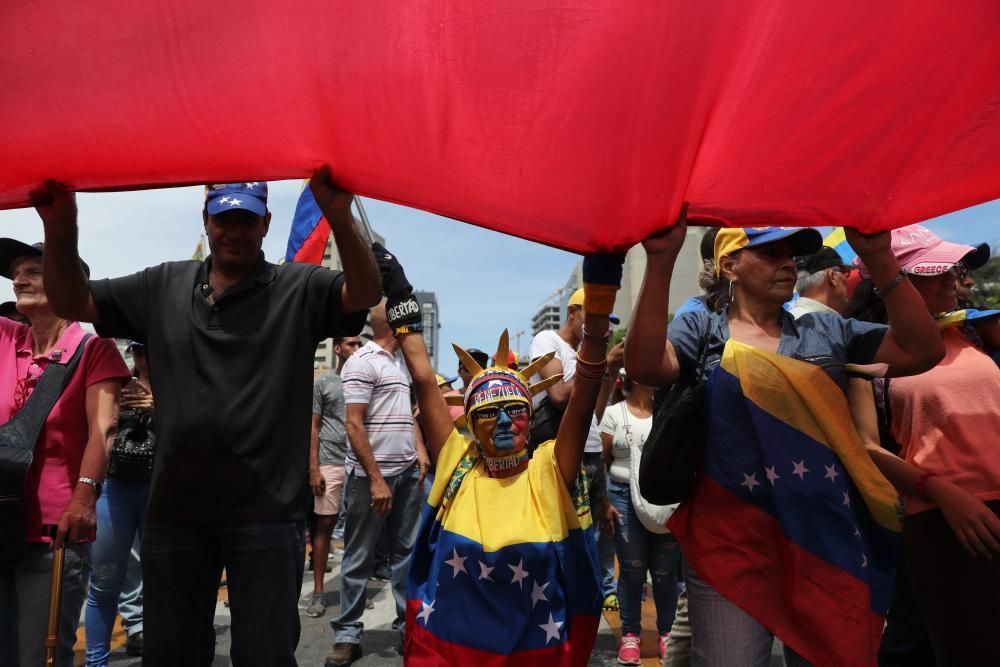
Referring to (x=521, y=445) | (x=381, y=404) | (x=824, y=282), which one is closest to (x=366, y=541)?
(x=381, y=404)

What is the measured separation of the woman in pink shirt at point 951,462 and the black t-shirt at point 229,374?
6.42 feet

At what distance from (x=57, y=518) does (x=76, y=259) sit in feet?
3.59

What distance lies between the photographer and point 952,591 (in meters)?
3.09

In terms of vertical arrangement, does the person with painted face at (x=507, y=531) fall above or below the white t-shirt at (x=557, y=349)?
below

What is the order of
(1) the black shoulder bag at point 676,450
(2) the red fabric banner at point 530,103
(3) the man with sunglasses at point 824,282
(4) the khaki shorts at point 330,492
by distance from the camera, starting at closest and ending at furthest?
1. (2) the red fabric banner at point 530,103
2. (1) the black shoulder bag at point 676,450
3. (3) the man with sunglasses at point 824,282
4. (4) the khaki shorts at point 330,492

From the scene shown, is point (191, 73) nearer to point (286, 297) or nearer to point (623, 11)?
point (286, 297)

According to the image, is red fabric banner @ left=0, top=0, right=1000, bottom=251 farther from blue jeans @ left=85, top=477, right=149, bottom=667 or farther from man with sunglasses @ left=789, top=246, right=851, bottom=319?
blue jeans @ left=85, top=477, right=149, bottom=667

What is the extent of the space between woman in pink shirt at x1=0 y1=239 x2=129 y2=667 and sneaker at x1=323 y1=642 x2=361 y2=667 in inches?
74.7

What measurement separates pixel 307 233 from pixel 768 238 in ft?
8.18

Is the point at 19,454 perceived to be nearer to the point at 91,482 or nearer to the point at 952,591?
the point at 91,482

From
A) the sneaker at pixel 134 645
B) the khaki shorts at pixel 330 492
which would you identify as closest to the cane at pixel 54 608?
the sneaker at pixel 134 645

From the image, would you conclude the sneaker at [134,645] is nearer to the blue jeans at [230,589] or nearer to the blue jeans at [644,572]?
the blue jeans at [230,589]

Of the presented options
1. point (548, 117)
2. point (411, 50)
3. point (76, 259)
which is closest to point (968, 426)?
point (548, 117)

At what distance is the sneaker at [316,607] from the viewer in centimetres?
616
